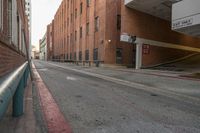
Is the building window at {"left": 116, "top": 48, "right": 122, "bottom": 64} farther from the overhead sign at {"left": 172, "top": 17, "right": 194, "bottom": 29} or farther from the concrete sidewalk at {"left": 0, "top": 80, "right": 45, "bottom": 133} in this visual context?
the concrete sidewalk at {"left": 0, "top": 80, "right": 45, "bottom": 133}

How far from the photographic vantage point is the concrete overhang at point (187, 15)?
1608cm

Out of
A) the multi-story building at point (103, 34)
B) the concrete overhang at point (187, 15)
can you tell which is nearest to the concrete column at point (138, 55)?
the multi-story building at point (103, 34)

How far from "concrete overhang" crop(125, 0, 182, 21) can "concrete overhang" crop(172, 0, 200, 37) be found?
5.93m

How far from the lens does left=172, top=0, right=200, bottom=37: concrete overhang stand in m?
16.1

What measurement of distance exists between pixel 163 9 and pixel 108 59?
879 centimetres

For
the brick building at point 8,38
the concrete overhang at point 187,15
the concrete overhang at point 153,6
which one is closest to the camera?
the brick building at point 8,38

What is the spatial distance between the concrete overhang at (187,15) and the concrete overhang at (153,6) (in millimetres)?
5933

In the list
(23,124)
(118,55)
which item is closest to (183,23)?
(118,55)

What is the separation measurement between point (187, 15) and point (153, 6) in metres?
10.5

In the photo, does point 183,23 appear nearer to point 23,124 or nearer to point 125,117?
point 125,117

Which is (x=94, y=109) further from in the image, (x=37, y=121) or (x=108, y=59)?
(x=108, y=59)

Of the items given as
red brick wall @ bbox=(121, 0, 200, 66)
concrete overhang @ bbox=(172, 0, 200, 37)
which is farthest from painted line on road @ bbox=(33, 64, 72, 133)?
red brick wall @ bbox=(121, 0, 200, 66)

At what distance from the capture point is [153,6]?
26969mm

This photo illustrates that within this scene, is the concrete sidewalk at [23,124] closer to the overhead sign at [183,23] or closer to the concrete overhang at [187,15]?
the concrete overhang at [187,15]
